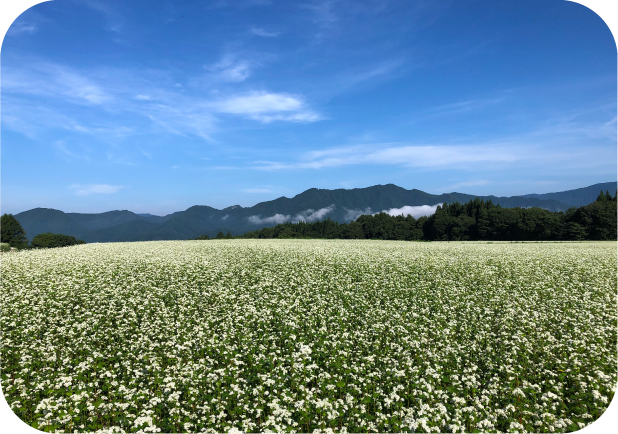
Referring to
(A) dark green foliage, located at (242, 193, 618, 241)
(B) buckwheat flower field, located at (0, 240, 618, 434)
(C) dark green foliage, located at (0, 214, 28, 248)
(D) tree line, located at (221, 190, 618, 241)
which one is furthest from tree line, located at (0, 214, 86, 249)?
(B) buckwheat flower field, located at (0, 240, 618, 434)

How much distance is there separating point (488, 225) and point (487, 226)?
30.7 inches

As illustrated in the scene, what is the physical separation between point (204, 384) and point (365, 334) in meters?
5.49

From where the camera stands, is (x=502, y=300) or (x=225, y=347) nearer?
(x=225, y=347)

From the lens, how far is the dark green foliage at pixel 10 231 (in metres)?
91.0

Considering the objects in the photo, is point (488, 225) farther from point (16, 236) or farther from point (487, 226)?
point (16, 236)

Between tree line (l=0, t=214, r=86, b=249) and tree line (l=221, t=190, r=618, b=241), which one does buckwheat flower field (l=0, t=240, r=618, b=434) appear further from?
tree line (l=221, t=190, r=618, b=241)

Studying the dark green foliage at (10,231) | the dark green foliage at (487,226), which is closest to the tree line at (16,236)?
the dark green foliage at (10,231)

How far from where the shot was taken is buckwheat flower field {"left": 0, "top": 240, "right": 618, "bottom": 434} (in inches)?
270

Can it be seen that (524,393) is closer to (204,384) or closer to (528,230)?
(204,384)

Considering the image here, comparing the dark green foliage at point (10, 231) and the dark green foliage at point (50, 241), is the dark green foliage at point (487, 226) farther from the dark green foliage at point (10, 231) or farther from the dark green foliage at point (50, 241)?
the dark green foliage at point (10, 231)

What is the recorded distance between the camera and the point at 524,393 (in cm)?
760

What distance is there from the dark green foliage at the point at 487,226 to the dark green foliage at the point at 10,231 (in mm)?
66785

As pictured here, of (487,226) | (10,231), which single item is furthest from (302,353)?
(10,231)

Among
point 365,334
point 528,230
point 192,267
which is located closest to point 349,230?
point 528,230
